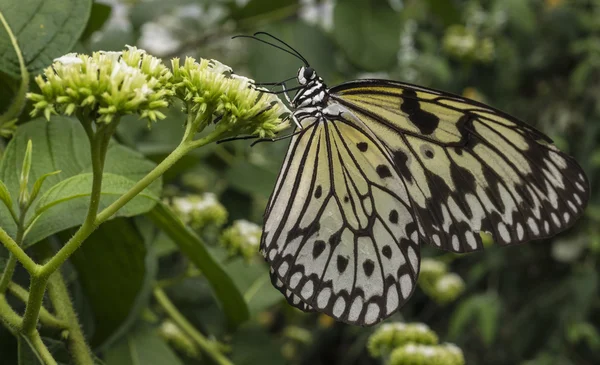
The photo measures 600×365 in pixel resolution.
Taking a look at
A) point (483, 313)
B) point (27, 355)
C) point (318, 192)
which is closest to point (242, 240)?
point (318, 192)

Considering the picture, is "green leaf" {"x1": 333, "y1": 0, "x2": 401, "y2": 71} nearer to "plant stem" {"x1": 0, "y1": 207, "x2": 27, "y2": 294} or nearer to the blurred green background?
the blurred green background

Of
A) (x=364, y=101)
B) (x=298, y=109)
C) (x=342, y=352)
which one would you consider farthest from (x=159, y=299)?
(x=342, y=352)

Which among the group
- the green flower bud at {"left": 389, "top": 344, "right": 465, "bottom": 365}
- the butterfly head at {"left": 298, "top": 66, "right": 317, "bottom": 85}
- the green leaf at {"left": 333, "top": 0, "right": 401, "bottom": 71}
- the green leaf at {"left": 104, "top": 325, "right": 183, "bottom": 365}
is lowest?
the green leaf at {"left": 104, "top": 325, "right": 183, "bottom": 365}

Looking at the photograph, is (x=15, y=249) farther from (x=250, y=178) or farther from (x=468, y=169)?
(x=250, y=178)

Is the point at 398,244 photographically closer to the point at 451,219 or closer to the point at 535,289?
the point at 451,219

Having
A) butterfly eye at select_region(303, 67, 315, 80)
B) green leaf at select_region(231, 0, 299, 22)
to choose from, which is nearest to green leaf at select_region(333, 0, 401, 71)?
green leaf at select_region(231, 0, 299, 22)

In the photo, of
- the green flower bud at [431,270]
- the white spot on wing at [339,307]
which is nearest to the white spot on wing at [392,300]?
the white spot on wing at [339,307]
